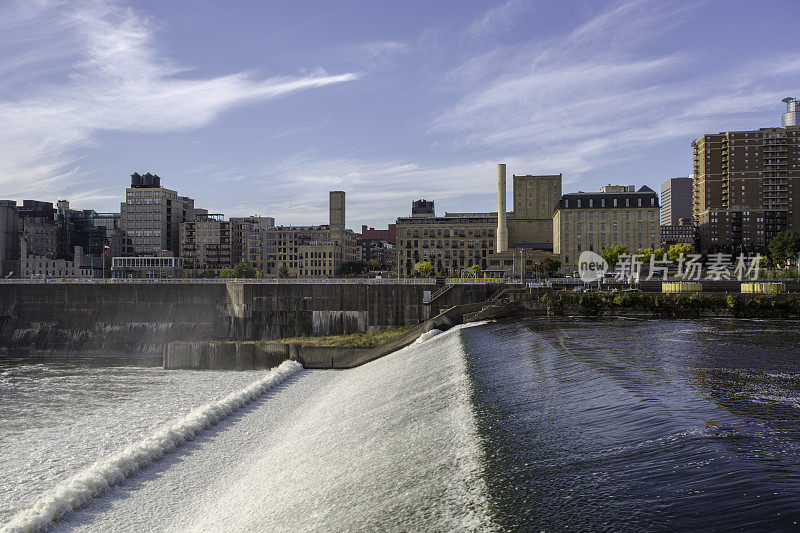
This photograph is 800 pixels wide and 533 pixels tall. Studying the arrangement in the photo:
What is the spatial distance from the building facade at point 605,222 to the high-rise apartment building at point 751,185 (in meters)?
57.5

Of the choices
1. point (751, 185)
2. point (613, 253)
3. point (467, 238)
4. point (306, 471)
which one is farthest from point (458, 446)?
point (751, 185)

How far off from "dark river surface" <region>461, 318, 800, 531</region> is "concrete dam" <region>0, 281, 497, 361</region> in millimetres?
32894

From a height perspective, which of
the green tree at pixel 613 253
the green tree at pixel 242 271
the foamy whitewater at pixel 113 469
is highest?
the green tree at pixel 613 253

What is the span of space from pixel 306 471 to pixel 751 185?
20043cm

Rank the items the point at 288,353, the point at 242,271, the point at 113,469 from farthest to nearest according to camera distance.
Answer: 1. the point at 242,271
2. the point at 288,353
3. the point at 113,469

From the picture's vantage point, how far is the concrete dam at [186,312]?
60.8m

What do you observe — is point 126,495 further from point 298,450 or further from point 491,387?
point 491,387

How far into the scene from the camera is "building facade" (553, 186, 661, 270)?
447 feet

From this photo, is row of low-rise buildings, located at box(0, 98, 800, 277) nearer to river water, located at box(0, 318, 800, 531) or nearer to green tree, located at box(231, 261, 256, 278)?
green tree, located at box(231, 261, 256, 278)

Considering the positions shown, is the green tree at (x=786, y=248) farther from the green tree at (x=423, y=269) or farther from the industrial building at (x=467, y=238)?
the green tree at (x=423, y=269)

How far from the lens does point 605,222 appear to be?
138m

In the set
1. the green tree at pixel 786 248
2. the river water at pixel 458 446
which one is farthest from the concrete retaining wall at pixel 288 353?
the green tree at pixel 786 248

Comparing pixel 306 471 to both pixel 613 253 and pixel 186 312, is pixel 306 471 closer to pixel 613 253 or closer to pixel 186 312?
pixel 186 312

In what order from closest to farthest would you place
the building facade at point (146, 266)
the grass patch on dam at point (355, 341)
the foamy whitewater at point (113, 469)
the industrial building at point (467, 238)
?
the foamy whitewater at point (113, 469)
the grass patch on dam at point (355, 341)
the industrial building at point (467, 238)
the building facade at point (146, 266)
